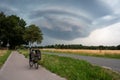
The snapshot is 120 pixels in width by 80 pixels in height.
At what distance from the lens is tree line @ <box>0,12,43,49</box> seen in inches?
4424

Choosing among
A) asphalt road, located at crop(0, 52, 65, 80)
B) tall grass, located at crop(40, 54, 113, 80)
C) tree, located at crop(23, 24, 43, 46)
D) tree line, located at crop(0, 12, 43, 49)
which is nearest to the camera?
tall grass, located at crop(40, 54, 113, 80)

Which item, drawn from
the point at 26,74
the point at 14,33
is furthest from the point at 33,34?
the point at 26,74

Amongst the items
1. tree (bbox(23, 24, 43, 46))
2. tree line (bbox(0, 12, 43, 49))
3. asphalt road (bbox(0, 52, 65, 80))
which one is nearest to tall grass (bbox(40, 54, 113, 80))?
asphalt road (bbox(0, 52, 65, 80))

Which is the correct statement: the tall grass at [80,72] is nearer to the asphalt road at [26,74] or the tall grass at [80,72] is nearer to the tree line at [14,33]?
the asphalt road at [26,74]

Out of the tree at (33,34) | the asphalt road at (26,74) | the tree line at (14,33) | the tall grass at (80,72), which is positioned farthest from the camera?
the tree at (33,34)

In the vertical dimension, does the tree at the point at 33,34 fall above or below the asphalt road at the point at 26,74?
above

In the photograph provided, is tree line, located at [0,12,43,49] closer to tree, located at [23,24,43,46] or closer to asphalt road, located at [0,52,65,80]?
tree, located at [23,24,43,46]

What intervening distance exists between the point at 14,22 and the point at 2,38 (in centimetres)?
874

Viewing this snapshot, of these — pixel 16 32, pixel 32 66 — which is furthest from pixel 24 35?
pixel 32 66

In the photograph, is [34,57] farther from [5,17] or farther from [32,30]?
[32,30]

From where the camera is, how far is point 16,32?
375ft

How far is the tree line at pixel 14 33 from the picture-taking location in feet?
369

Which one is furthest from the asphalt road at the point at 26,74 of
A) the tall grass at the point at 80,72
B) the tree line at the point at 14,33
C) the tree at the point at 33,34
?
the tree at the point at 33,34

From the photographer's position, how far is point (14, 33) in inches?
4513
